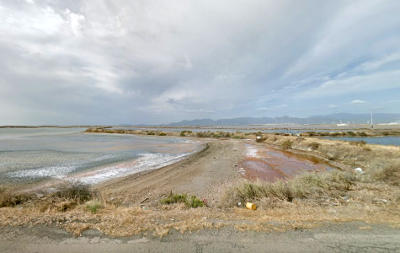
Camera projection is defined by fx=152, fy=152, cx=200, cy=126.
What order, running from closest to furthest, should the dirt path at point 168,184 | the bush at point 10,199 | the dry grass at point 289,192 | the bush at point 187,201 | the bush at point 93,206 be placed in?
the bush at point 93,206 < the bush at point 10,199 < the bush at point 187,201 < the dry grass at point 289,192 < the dirt path at point 168,184

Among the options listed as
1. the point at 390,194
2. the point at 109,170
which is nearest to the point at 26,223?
the point at 109,170

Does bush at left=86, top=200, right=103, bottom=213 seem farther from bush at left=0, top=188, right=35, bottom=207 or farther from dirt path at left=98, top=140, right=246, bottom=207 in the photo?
bush at left=0, top=188, right=35, bottom=207

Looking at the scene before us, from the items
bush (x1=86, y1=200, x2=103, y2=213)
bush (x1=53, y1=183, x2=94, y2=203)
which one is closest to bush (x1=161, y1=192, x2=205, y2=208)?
bush (x1=86, y1=200, x2=103, y2=213)

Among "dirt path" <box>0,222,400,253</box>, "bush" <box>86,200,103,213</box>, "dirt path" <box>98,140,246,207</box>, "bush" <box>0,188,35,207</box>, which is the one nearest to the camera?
"dirt path" <box>0,222,400,253</box>

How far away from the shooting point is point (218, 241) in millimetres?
2947

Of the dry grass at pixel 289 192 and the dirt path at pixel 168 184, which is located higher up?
the dry grass at pixel 289 192

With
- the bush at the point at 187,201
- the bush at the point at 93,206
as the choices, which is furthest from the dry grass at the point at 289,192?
the bush at the point at 93,206

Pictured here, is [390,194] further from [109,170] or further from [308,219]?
[109,170]

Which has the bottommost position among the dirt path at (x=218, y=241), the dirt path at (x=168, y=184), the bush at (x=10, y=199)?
the dirt path at (x=168, y=184)

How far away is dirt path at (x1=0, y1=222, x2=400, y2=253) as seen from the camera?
274 cm

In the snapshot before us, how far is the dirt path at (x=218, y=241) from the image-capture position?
2.74 meters

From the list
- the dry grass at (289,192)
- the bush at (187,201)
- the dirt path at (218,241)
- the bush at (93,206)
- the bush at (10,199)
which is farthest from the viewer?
the dry grass at (289,192)

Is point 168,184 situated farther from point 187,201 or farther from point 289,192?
point 289,192

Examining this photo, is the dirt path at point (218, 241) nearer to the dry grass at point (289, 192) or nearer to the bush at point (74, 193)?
the dry grass at point (289, 192)
